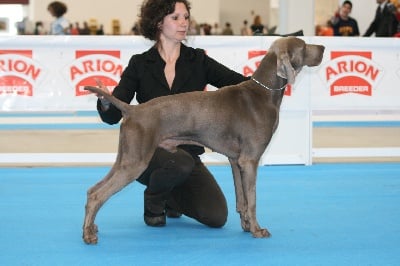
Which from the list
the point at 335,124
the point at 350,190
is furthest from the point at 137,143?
the point at 335,124

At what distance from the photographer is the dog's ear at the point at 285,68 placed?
3.61 metres

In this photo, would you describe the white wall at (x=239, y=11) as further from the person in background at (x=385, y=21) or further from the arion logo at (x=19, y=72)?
the arion logo at (x=19, y=72)

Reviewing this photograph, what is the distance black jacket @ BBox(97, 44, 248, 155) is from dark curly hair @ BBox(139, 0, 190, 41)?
13 cm

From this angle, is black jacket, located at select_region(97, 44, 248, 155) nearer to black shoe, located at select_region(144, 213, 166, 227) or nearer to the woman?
the woman

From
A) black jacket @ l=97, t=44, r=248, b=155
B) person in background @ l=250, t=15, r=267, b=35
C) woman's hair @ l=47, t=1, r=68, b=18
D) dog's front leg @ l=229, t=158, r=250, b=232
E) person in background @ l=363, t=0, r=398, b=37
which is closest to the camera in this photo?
dog's front leg @ l=229, t=158, r=250, b=232

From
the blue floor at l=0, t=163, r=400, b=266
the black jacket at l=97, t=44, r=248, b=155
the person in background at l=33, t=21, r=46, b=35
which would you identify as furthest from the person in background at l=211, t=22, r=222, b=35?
the black jacket at l=97, t=44, r=248, b=155

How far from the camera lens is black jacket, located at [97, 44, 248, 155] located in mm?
4148

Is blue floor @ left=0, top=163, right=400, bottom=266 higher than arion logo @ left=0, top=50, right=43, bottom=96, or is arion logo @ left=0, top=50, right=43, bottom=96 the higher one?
arion logo @ left=0, top=50, right=43, bottom=96

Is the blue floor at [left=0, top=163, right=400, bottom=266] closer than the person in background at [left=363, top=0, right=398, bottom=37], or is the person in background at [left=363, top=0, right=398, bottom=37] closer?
the blue floor at [left=0, top=163, right=400, bottom=266]

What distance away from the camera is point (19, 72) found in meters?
6.47

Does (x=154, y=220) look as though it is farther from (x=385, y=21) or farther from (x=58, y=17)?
(x=385, y=21)

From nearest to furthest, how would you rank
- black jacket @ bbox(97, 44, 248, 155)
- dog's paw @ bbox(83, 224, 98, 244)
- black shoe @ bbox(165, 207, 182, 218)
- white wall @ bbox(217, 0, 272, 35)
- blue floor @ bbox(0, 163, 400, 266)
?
blue floor @ bbox(0, 163, 400, 266)
dog's paw @ bbox(83, 224, 98, 244)
black jacket @ bbox(97, 44, 248, 155)
black shoe @ bbox(165, 207, 182, 218)
white wall @ bbox(217, 0, 272, 35)

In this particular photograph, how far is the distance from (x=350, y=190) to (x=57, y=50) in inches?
135

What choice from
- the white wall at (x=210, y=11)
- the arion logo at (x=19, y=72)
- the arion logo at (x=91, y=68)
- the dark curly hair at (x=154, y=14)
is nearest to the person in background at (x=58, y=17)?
the arion logo at (x=19, y=72)
